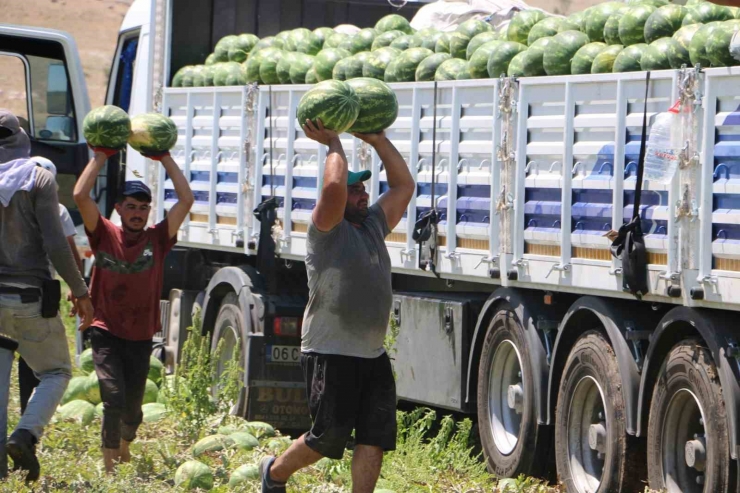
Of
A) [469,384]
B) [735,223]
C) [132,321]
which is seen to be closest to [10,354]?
[132,321]

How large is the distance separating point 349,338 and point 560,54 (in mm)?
2729

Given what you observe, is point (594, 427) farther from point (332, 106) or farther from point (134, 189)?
point (134, 189)

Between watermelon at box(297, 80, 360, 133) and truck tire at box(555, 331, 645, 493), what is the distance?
7.20 feet

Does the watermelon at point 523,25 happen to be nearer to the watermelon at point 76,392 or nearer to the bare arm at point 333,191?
the bare arm at point 333,191

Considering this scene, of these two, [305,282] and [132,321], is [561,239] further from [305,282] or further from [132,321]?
[305,282]

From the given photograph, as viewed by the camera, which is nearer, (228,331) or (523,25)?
(523,25)

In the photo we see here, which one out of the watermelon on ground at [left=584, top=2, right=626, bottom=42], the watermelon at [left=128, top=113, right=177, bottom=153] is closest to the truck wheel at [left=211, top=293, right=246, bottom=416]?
the watermelon at [left=128, top=113, right=177, bottom=153]

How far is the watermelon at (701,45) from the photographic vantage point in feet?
22.0

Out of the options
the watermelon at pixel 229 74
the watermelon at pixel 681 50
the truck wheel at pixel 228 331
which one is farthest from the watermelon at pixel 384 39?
the watermelon at pixel 681 50

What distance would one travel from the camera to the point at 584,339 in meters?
7.66

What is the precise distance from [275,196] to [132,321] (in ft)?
9.25

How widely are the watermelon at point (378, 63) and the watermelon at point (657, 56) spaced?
2977 mm

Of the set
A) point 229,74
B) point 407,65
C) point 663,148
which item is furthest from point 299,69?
point 663,148

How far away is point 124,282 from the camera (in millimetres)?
8062
